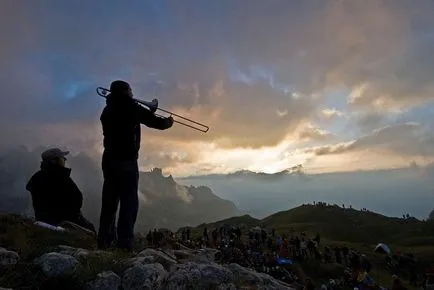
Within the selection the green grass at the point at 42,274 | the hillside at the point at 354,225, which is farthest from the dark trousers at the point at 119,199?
the hillside at the point at 354,225

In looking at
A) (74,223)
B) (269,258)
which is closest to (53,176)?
(74,223)

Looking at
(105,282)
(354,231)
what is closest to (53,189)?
(105,282)

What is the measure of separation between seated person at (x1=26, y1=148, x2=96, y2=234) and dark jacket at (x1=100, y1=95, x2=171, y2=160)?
3.25 meters

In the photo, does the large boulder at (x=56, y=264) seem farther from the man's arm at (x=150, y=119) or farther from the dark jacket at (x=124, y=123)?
the man's arm at (x=150, y=119)

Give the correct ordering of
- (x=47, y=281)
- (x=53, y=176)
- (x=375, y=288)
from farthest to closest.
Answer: (x=375, y=288) < (x=53, y=176) < (x=47, y=281)

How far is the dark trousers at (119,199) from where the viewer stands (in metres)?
8.12

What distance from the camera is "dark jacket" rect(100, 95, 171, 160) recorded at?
8.11 m

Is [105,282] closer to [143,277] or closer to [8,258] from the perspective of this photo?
[143,277]

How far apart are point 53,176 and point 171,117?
423cm

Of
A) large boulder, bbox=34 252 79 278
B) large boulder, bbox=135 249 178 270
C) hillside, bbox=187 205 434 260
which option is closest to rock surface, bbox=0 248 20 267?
large boulder, bbox=34 252 79 278

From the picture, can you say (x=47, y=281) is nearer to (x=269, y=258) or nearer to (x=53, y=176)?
(x=53, y=176)

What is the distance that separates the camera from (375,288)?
31.5 meters

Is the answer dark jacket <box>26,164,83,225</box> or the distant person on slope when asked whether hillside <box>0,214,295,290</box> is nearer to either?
the distant person on slope

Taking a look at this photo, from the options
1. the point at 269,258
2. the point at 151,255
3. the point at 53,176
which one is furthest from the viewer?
the point at 269,258
